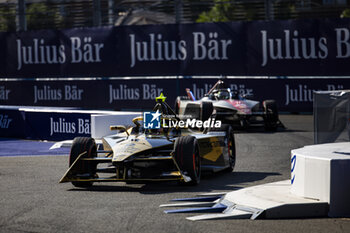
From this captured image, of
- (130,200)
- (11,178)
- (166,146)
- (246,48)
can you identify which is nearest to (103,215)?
(130,200)

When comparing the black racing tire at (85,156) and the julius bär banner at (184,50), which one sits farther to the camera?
the julius bär banner at (184,50)

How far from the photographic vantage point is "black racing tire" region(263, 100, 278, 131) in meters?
17.6

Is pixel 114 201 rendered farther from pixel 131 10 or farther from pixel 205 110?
pixel 131 10

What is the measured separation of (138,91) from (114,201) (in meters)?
15.4

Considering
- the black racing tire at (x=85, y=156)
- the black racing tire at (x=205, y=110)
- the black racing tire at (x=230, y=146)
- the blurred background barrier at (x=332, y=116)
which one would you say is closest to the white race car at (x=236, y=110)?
the black racing tire at (x=205, y=110)

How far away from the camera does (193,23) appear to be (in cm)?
2328

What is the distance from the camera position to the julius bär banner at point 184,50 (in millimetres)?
21688

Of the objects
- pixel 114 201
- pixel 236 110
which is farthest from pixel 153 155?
pixel 236 110

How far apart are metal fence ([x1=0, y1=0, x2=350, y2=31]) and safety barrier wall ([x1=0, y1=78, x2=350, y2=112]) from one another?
2.35 m

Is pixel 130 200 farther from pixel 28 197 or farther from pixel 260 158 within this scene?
pixel 260 158

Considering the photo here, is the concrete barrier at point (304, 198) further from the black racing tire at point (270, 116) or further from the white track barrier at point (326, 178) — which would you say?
the black racing tire at point (270, 116)

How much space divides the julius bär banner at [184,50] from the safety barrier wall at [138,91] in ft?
1.04

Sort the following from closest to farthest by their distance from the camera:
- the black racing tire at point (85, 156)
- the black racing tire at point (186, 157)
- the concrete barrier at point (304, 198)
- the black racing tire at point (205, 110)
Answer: the concrete barrier at point (304, 198) < the black racing tire at point (186, 157) < the black racing tire at point (85, 156) < the black racing tire at point (205, 110)

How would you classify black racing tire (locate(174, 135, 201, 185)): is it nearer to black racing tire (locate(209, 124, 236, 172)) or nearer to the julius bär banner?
black racing tire (locate(209, 124, 236, 172))
